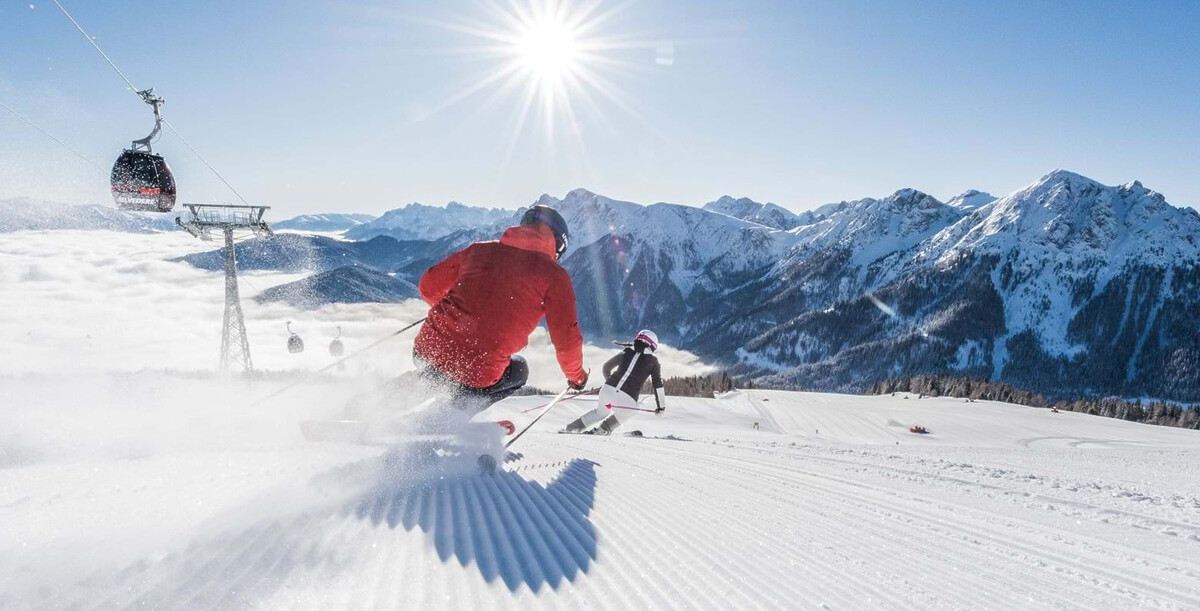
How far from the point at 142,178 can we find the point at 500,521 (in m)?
14.8

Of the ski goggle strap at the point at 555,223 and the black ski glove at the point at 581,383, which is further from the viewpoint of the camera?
the black ski glove at the point at 581,383

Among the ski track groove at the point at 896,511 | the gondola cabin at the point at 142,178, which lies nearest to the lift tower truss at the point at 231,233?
the gondola cabin at the point at 142,178

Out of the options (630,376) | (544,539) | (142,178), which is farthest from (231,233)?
(544,539)

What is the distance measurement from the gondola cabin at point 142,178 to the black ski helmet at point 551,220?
1280cm

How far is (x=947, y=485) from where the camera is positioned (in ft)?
23.6

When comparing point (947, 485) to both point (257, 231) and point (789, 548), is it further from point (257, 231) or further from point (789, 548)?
point (257, 231)

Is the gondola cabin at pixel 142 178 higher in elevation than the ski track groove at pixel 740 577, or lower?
higher

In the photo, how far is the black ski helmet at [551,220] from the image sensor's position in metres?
5.78

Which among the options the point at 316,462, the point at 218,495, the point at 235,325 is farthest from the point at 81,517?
the point at 235,325

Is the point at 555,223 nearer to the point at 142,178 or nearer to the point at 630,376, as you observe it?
the point at 630,376

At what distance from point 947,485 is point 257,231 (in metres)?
24.1

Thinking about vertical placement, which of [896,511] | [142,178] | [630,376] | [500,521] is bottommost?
[500,521]

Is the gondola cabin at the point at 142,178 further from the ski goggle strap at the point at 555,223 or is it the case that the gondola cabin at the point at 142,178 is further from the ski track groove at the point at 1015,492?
the ski track groove at the point at 1015,492

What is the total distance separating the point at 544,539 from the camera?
12.4 feet
